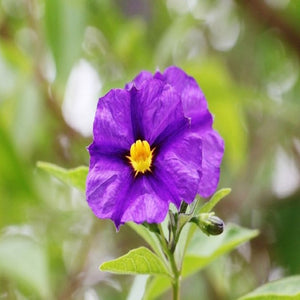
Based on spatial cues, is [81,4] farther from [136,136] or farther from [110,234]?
[136,136]

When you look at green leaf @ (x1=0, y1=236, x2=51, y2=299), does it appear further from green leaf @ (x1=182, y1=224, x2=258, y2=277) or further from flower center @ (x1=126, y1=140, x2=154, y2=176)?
flower center @ (x1=126, y1=140, x2=154, y2=176)

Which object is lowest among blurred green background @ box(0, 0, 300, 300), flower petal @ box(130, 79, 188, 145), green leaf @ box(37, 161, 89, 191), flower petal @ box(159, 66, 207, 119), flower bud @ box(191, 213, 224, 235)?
flower bud @ box(191, 213, 224, 235)

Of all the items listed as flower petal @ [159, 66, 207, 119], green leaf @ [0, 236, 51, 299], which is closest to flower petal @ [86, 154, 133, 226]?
flower petal @ [159, 66, 207, 119]

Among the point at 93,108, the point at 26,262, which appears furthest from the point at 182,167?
the point at 93,108

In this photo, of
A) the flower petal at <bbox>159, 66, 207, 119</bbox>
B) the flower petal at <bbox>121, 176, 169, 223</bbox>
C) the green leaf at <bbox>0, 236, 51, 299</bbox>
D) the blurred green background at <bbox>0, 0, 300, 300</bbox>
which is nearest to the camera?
the flower petal at <bbox>121, 176, 169, 223</bbox>

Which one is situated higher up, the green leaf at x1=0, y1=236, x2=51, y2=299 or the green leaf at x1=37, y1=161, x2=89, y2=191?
the green leaf at x1=0, y1=236, x2=51, y2=299

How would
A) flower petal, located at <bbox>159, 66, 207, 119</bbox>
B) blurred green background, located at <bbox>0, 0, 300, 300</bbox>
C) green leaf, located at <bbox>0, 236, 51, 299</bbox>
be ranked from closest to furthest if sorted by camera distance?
flower petal, located at <bbox>159, 66, 207, 119</bbox> < green leaf, located at <bbox>0, 236, 51, 299</bbox> < blurred green background, located at <bbox>0, 0, 300, 300</bbox>

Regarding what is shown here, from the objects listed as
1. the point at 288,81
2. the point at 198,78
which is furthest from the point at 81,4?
the point at 288,81

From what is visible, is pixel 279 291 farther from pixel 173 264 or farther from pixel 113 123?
pixel 113 123
